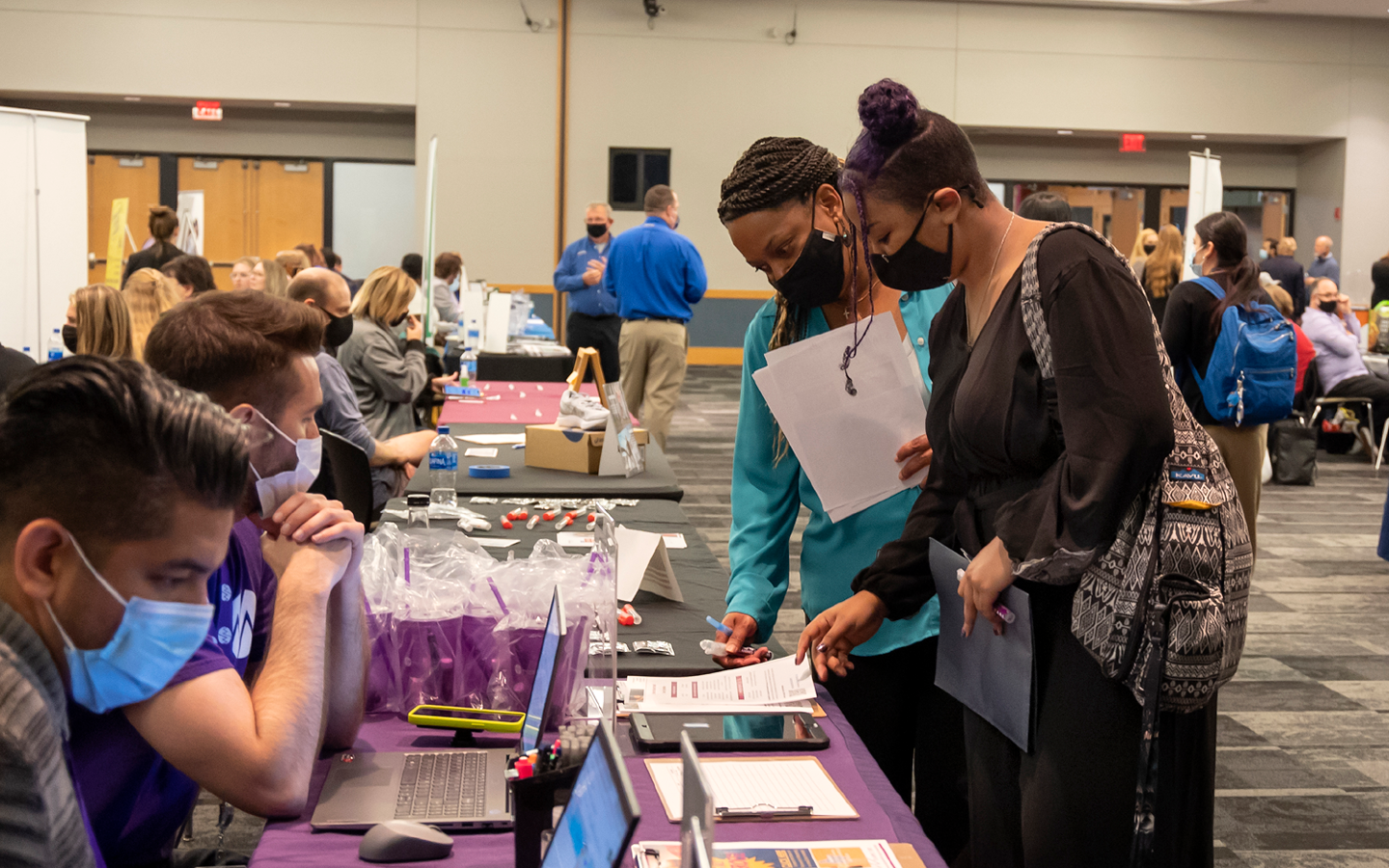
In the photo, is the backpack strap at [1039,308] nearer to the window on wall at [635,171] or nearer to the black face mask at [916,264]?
the black face mask at [916,264]

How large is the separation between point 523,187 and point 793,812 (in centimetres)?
1281

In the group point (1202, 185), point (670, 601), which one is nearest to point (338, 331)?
point (670, 601)

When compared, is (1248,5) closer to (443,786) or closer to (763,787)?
(763,787)

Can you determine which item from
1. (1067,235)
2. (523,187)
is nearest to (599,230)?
(523,187)

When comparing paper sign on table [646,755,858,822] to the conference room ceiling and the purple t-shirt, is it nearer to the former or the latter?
the purple t-shirt

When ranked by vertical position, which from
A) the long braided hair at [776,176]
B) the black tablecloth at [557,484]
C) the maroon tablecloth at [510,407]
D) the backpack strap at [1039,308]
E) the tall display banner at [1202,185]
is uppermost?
the tall display banner at [1202,185]

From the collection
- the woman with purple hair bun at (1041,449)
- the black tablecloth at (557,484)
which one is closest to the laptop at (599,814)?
the woman with purple hair bun at (1041,449)

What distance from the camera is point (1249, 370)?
14.5ft

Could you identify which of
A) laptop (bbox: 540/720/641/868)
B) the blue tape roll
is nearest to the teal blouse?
laptop (bbox: 540/720/641/868)

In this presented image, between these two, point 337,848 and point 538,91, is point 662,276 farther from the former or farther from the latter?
point 538,91

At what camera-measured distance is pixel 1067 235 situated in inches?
52.4

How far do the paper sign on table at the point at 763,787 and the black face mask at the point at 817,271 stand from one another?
2.47 ft

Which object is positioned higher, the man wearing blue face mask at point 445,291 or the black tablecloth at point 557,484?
the man wearing blue face mask at point 445,291

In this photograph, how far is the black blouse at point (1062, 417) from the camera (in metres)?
1.25
